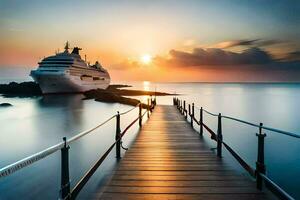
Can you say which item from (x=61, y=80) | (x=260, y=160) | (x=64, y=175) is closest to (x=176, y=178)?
(x=260, y=160)

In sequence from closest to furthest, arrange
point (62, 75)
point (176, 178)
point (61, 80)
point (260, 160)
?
point (260, 160), point (176, 178), point (62, 75), point (61, 80)

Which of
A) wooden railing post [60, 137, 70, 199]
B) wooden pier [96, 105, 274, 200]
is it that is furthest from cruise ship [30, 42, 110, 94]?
wooden railing post [60, 137, 70, 199]

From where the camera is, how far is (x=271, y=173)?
41.4 ft

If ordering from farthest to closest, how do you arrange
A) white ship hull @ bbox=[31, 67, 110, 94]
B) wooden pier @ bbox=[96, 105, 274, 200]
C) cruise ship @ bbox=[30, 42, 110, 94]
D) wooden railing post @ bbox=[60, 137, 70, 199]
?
cruise ship @ bbox=[30, 42, 110, 94]
white ship hull @ bbox=[31, 67, 110, 94]
wooden pier @ bbox=[96, 105, 274, 200]
wooden railing post @ bbox=[60, 137, 70, 199]

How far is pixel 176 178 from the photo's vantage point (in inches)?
207

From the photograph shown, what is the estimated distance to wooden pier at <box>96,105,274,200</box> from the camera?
14.3ft

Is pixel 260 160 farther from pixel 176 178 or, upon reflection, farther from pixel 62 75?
pixel 62 75

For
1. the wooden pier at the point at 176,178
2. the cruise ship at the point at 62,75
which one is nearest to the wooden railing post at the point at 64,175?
the wooden pier at the point at 176,178

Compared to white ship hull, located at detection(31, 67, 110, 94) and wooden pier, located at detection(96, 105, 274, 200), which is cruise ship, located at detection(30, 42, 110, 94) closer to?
white ship hull, located at detection(31, 67, 110, 94)

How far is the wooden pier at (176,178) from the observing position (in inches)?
172

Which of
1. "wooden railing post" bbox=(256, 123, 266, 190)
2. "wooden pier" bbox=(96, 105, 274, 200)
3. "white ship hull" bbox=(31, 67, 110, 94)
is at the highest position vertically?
"white ship hull" bbox=(31, 67, 110, 94)

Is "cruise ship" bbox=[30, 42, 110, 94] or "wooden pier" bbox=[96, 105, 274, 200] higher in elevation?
"cruise ship" bbox=[30, 42, 110, 94]

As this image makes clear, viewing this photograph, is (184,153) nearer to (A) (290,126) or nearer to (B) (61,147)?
(B) (61,147)

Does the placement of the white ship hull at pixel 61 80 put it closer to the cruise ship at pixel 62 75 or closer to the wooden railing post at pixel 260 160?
the cruise ship at pixel 62 75
